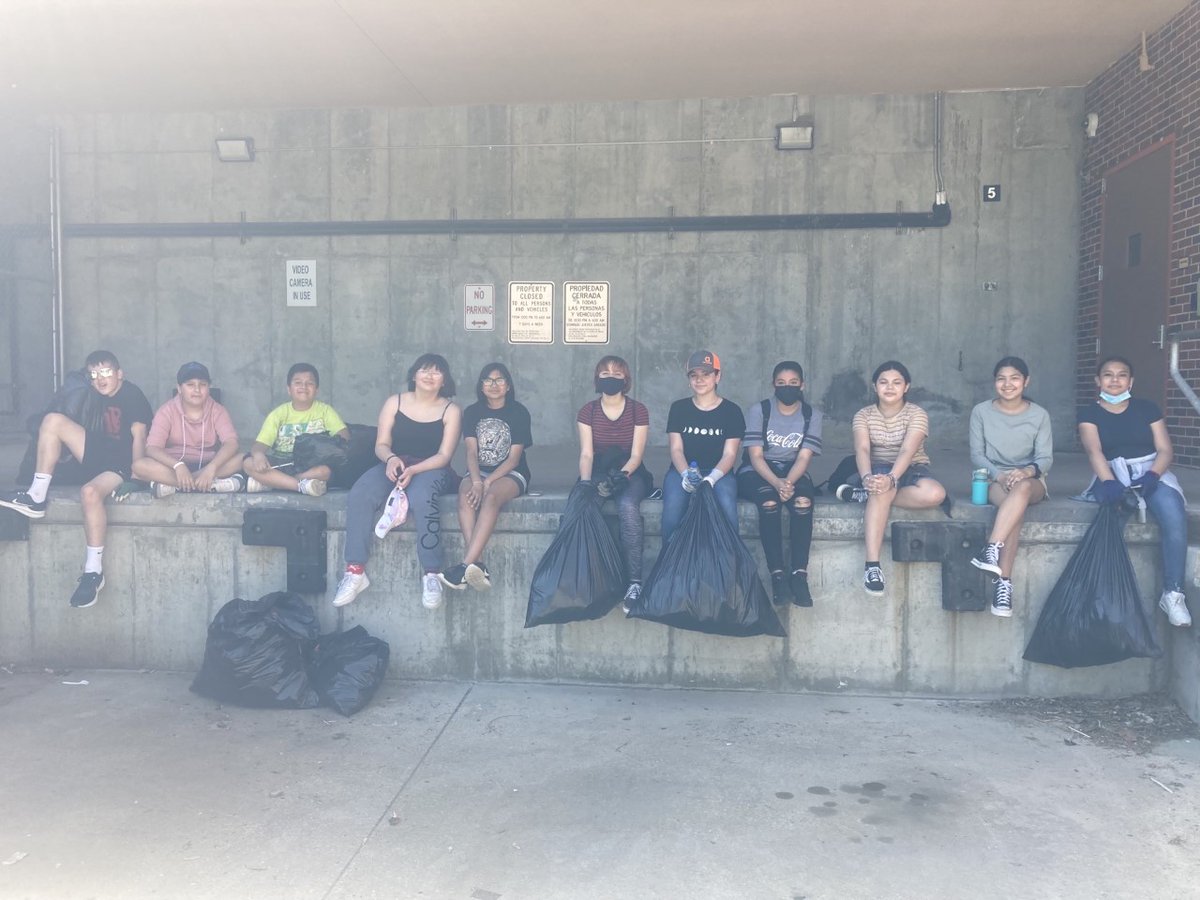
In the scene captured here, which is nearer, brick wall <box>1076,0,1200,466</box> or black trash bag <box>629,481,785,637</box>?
black trash bag <box>629,481,785,637</box>

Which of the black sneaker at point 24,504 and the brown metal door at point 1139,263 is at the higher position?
the brown metal door at point 1139,263

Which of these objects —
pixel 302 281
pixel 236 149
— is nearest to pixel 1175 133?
pixel 302 281

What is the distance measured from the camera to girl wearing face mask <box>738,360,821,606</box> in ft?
17.5

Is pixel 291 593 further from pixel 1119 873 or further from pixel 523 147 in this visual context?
pixel 523 147

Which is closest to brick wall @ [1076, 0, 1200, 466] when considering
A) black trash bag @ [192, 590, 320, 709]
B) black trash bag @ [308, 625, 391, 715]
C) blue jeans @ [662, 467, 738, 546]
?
blue jeans @ [662, 467, 738, 546]

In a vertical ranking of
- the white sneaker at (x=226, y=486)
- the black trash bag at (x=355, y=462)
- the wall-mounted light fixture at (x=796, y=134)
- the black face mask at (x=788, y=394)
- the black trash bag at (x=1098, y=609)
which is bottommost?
the black trash bag at (x=1098, y=609)

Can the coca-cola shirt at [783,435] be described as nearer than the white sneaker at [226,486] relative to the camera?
Yes

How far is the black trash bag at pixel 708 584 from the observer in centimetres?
496

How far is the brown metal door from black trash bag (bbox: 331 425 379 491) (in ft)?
21.0

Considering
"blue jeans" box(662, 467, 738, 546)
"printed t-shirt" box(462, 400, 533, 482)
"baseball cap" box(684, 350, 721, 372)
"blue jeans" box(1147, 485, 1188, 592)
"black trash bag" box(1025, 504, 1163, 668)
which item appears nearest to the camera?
"black trash bag" box(1025, 504, 1163, 668)

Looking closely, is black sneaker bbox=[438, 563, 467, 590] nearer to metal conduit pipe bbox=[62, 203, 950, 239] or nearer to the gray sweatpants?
the gray sweatpants

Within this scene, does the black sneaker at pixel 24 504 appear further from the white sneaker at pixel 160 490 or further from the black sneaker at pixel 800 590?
the black sneaker at pixel 800 590

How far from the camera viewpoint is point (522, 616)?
564cm

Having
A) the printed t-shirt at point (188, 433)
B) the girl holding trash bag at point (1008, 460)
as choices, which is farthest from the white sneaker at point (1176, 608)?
the printed t-shirt at point (188, 433)
